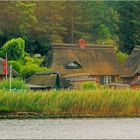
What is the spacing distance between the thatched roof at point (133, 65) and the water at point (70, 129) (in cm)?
2032

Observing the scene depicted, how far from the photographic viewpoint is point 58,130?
25.1 meters

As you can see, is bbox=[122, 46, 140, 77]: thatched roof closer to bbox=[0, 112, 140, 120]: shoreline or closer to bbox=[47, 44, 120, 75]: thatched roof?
bbox=[47, 44, 120, 75]: thatched roof

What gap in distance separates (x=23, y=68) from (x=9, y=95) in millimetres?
18021

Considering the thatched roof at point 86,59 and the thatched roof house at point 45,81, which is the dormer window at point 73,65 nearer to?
the thatched roof at point 86,59

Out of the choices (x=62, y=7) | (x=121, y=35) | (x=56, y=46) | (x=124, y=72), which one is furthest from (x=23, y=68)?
(x=121, y=35)

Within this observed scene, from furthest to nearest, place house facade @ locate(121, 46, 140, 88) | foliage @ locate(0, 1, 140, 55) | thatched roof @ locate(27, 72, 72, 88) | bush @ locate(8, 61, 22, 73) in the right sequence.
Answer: foliage @ locate(0, 1, 140, 55) → house facade @ locate(121, 46, 140, 88) → bush @ locate(8, 61, 22, 73) → thatched roof @ locate(27, 72, 72, 88)

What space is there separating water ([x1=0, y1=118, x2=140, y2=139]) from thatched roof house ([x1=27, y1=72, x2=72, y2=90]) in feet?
40.2

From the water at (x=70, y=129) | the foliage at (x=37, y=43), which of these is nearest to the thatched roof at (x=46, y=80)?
the foliage at (x=37, y=43)

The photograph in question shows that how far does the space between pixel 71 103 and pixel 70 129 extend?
5528mm

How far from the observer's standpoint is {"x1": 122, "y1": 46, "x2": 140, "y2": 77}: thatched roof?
5025 cm

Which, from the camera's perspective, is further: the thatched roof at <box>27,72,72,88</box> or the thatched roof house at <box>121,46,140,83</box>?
the thatched roof house at <box>121,46,140,83</box>

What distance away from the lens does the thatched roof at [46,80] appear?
42.5 m

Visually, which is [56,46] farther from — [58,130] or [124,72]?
[58,130]

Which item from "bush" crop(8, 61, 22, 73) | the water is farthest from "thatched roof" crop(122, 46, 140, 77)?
the water
